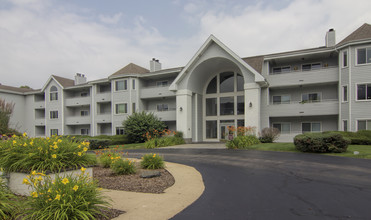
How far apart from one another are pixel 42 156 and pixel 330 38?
26560mm

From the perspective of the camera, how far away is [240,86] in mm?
26219

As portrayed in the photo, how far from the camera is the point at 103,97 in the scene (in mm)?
33250

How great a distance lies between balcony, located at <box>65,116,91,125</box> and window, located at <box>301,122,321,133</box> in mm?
28652

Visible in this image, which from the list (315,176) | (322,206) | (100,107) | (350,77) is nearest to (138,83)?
(100,107)

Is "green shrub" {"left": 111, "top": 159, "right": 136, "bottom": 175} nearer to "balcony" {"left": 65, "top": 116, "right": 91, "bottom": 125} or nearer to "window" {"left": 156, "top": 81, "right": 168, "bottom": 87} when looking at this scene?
"window" {"left": 156, "top": 81, "right": 168, "bottom": 87}

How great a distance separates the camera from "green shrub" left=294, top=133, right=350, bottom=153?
13375 mm

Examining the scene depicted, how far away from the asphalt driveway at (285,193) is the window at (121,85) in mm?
23909

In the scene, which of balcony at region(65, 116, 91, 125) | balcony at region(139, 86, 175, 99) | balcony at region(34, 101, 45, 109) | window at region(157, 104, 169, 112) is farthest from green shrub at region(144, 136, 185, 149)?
balcony at region(34, 101, 45, 109)

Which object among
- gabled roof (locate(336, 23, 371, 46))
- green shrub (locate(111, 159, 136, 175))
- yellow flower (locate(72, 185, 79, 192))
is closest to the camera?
yellow flower (locate(72, 185, 79, 192))

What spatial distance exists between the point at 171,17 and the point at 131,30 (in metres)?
3.79

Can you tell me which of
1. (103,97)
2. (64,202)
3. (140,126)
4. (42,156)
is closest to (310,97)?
(140,126)

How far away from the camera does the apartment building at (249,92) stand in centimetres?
2039

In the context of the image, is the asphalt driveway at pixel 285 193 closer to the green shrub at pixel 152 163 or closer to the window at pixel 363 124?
the green shrub at pixel 152 163

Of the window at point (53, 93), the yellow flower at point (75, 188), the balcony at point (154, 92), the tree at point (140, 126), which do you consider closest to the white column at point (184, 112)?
the tree at point (140, 126)
